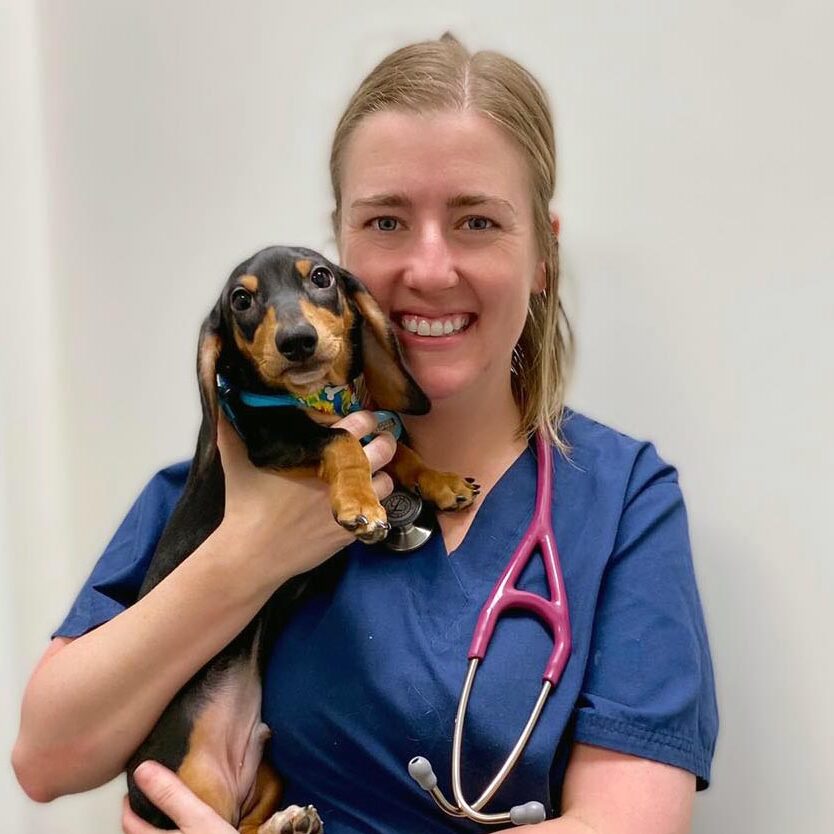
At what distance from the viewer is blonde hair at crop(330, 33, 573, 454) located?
110 cm

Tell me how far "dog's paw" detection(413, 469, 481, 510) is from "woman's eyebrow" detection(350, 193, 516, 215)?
34 centimetres

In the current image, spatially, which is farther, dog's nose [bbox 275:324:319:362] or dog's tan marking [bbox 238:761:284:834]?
dog's tan marking [bbox 238:761:284:834]

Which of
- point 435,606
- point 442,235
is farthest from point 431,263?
point 435,606

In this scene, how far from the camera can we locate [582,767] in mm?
1004

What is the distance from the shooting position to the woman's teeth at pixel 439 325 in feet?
3.68

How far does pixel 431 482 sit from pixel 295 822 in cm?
43

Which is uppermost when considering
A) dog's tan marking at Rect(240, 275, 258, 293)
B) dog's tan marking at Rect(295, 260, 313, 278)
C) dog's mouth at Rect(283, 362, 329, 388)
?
dog's tan marking at Rect(295, 260, 313, 278)

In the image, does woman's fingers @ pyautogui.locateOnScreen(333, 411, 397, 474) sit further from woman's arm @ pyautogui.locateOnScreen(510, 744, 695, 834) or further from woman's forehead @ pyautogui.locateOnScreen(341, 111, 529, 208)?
woman's arm @ pyautogui.locateOnScreen(510, 744, 695, 834)

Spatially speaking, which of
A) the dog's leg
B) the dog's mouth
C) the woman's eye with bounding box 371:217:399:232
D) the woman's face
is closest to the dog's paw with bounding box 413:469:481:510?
the dog's leg

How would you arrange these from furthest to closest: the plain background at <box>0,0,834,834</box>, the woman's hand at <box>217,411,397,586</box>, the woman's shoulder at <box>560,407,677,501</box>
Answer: the plain background at <box>0,0,834,834</box>
the woman's shoulder at <box>560,407,677,501</box>
the woman's hand at <box>217,411,397,586</box>

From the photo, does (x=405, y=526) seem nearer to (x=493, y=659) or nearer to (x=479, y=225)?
(x=493, y=659)

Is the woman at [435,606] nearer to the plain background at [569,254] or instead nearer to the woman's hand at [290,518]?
the woman's hand at [290,518]

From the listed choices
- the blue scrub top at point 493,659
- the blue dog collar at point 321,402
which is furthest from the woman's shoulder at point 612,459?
the blue dog collar at point 321,402

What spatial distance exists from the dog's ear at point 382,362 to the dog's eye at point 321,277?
3cm
